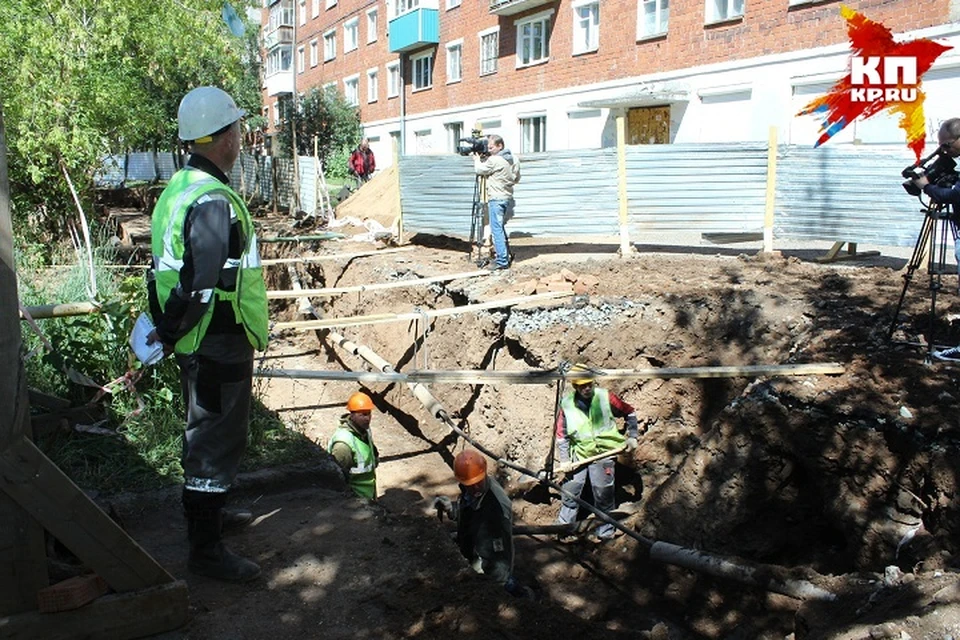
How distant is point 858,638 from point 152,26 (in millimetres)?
14560

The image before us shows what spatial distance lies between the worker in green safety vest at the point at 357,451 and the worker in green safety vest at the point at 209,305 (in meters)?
→ 2.18

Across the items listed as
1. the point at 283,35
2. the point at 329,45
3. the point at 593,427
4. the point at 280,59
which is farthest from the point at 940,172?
the point at 280,59

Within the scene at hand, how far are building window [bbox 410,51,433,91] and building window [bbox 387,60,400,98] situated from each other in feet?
4.26

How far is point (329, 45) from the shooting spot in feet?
137

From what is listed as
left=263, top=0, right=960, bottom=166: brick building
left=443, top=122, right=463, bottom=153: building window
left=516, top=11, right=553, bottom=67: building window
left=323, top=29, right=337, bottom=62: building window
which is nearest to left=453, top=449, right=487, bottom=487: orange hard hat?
left=263, top=0, right=960, bottom=166: brick building

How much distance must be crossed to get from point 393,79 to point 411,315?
95.6 feet

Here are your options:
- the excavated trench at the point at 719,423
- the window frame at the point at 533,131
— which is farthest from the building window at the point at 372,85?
the excavated trench at the point at 719,423

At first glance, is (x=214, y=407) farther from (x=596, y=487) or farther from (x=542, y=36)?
(x=542, y=36)

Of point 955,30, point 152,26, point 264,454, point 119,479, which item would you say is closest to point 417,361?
point 264,454

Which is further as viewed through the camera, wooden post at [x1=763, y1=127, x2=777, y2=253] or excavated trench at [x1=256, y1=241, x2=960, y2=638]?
wooden post at [x1=763, y1=127, x2=777, y2=253]

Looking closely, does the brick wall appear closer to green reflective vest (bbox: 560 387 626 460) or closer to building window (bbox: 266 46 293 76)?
green reflective vest (bbox: 560 387 626 460)

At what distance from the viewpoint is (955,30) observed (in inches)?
523

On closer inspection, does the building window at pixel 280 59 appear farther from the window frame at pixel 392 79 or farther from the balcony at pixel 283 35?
the window frame at pixel 392 79

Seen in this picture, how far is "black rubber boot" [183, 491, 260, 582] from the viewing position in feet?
10.8
